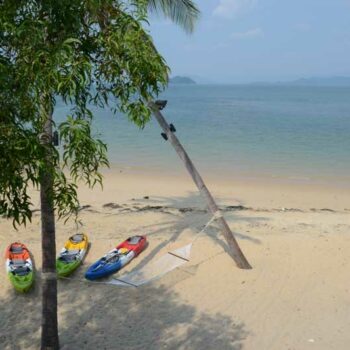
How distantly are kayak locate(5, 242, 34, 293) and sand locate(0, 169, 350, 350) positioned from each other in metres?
0.14

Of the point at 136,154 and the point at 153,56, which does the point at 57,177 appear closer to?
the point at 153,56

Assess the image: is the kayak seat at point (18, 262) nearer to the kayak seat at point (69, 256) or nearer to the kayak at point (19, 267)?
the kayak at point (19, 267)

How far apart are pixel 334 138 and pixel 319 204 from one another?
15.1m

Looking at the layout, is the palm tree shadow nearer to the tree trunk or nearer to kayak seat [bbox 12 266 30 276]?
kayak seat [bbox 12 266 30 276]

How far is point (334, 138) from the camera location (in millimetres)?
28234

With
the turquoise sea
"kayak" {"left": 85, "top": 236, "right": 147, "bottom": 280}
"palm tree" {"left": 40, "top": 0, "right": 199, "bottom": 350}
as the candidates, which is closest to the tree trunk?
"palm tree" {"left": 40, "top": 0, "right": 199, "bottom": 350}

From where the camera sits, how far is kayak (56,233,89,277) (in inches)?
308

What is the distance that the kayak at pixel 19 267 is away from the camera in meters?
7.22

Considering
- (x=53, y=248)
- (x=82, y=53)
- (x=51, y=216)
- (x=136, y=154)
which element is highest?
(x=82, y=53)

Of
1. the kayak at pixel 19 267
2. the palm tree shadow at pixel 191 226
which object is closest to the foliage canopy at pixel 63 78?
the kayak at pixel 19 267

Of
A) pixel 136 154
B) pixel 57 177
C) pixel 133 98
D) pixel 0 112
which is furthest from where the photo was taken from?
pixel 136 154

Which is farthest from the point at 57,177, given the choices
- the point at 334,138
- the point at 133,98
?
the point at 334,138

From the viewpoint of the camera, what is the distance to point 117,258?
8148 mm

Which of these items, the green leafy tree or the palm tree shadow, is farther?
the palm tree shadow
